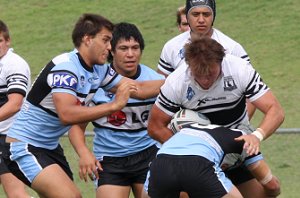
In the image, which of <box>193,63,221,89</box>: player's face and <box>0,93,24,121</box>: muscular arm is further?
<box>0,93,24,121</box>: muscular arm

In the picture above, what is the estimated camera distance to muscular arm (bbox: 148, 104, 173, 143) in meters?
7.67

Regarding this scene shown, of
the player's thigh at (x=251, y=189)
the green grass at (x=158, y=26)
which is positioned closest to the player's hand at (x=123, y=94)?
the player's thigh at (x=251, y=189)

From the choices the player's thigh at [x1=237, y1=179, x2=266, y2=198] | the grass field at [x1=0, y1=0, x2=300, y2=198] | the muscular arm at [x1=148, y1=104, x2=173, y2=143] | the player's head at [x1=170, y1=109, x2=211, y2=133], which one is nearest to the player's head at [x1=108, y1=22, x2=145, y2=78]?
the muscular arm at [x1=148, y1=104, x2=173, y2=143]

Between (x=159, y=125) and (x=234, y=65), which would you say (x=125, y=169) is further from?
(x=234, y=65)

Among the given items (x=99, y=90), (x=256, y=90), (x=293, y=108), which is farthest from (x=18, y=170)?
(x=293, y=108)

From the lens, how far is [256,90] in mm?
7430

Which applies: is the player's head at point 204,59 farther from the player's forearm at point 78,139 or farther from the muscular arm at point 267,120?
the player's forearm at point 78,139

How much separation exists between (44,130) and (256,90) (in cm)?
176

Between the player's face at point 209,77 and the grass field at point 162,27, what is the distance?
6.24 metres

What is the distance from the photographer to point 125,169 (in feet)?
27.6

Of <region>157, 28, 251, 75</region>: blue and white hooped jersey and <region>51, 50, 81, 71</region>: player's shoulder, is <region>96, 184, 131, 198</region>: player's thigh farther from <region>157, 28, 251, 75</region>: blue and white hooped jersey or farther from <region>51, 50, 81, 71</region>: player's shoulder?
<region>157, 28, 251, 75</region>: blue and white hooped jersey

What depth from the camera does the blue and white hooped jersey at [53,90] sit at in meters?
7.79

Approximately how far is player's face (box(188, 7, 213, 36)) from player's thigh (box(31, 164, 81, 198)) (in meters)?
1.86

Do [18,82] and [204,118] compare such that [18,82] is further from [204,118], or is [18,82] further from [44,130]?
[204,118]
